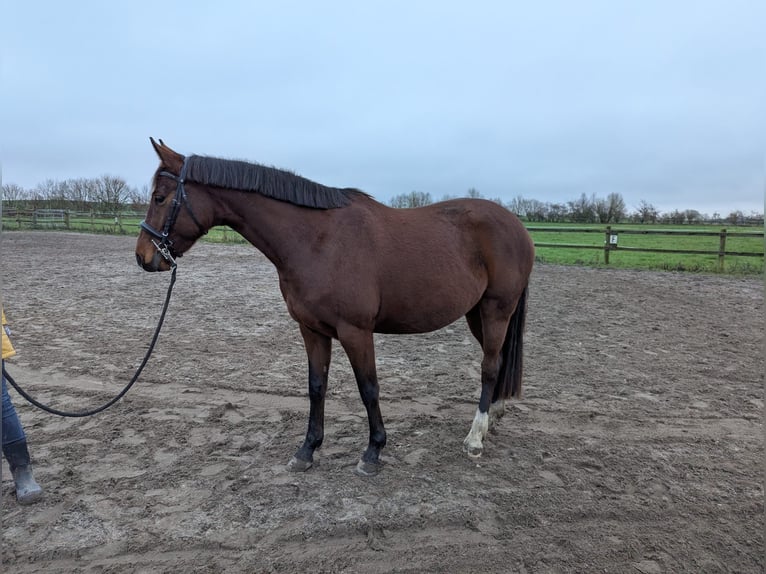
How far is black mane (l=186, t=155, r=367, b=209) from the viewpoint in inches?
114

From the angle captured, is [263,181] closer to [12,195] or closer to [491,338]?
[491,338]

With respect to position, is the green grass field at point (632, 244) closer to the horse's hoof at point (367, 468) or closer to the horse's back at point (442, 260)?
the horse's back at point (442, 260)

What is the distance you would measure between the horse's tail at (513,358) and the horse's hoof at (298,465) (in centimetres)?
173

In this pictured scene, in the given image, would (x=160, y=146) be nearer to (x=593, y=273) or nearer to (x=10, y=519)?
(x=10, y=519)

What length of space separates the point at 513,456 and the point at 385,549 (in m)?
1.36

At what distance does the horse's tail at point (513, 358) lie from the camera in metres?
3.95

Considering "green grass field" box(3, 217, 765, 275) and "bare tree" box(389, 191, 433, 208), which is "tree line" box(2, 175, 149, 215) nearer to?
"green grass field" box(3, 217, 765, 275)

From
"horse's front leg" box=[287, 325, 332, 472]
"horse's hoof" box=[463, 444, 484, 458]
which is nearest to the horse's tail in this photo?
"horse's hoof" box=[463, 444, 484, 458]

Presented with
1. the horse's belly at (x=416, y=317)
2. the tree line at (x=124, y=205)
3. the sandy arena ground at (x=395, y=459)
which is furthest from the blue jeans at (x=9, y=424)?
the tree line at (x=124, y=205)

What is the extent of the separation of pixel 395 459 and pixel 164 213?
2323 millimetres

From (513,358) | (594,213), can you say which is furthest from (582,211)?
(513,358)

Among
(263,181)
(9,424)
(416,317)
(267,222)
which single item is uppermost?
(263,181)

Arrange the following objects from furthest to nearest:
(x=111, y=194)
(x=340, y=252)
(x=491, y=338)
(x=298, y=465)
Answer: (x=111, y=194) → (x=491, y=338) → (x=298, y=465) → (x=340, y=252)

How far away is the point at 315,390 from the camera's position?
3.28m
